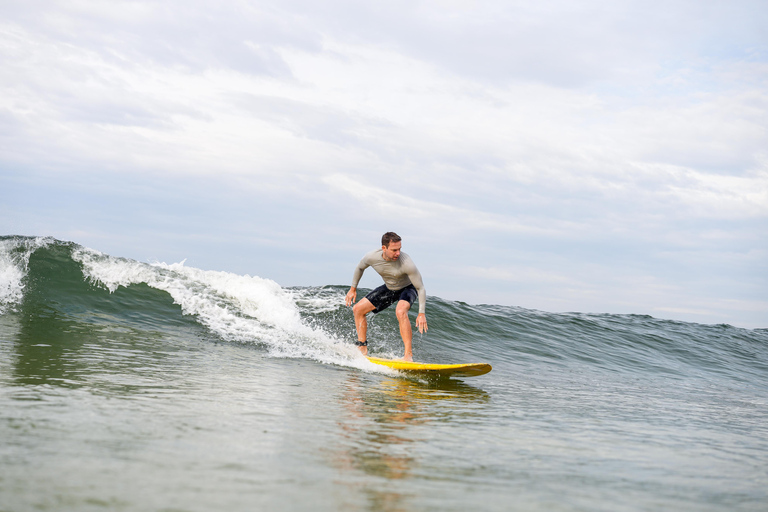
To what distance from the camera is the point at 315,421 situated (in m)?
4.63

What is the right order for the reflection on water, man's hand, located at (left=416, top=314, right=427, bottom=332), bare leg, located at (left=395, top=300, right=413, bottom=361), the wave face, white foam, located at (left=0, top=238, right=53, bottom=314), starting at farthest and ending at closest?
white foam, located at (left=0, top=238, right=53, bottom=314), the wave face, bare leg, located at (left=395, top=300, right=413, bottom=361), man's hand, located at (left=416, top=314, right=427, bottom=332), the reflection on water

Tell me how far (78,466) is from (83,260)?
42.5 ft

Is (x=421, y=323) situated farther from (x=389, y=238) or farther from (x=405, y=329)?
(x=389, y=238)

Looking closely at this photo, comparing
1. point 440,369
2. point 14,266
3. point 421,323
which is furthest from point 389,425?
point 14,266

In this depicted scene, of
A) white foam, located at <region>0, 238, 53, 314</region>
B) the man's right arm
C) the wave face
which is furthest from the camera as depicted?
white foam, located at <region>0, 238, 53, 314</region>

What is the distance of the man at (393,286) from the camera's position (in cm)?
898

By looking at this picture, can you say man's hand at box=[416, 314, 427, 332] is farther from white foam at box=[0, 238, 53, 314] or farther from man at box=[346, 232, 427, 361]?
white foam at box=[0, 238, 53, 314]

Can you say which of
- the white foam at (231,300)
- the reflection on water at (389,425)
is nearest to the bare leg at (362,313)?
the white foam at (231,300)

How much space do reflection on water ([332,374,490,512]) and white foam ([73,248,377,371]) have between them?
279 centimetres

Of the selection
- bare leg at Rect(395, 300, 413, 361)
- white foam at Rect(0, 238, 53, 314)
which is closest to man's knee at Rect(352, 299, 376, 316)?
bare leg at Rect(395, 300, 413, 361)

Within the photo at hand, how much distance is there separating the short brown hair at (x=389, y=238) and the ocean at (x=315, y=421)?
76.0 inches

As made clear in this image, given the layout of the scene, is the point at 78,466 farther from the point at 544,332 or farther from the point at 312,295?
the point at 544,332

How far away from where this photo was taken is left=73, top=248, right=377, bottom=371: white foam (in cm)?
1098

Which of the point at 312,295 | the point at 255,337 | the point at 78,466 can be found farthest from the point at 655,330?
the point at 78,466
